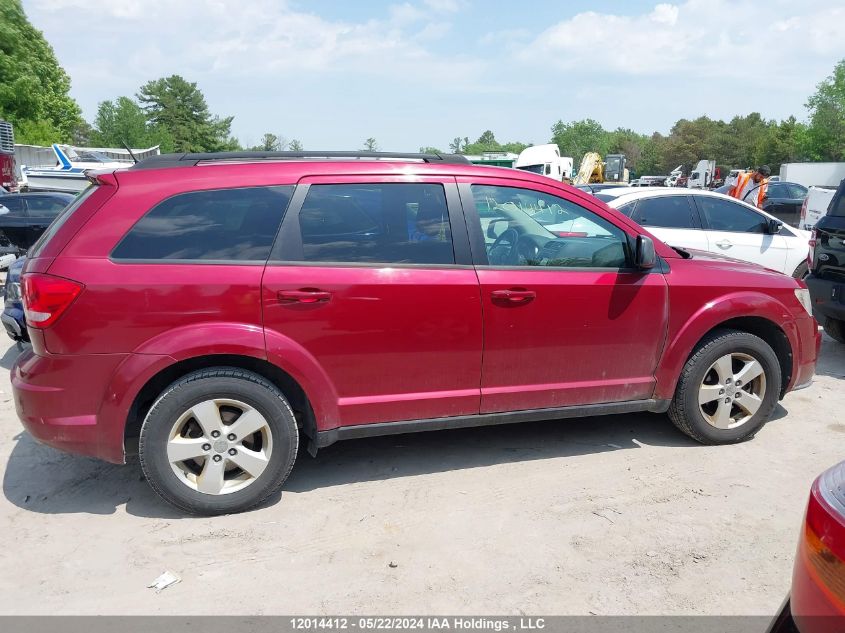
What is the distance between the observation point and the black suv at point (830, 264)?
19.7ft

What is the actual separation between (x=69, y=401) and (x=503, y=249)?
248 centimetres

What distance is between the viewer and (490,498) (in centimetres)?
368

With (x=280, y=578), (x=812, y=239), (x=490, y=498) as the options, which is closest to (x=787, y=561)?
(x=490, y=498)

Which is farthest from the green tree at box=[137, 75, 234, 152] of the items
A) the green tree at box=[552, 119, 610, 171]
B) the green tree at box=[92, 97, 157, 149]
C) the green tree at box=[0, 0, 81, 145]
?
the green tree at box=[552, 119, 610, 171]

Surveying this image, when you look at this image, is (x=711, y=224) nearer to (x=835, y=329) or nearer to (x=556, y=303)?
(x=835, y=329)

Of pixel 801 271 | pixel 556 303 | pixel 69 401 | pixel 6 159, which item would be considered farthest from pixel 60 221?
pixel 6 159

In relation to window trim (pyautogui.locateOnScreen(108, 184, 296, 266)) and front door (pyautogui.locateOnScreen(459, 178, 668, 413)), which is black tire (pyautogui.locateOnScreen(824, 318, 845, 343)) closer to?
front door (pyautogui.locateOnScreen(459, 178, 668, 413))

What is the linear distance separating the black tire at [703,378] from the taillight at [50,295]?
11.8 feet

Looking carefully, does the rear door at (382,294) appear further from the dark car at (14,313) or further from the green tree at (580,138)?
the green tree at (580,138)

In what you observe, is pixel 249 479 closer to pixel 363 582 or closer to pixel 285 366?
pixel 285 366

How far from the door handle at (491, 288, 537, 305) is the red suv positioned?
0.5 inches

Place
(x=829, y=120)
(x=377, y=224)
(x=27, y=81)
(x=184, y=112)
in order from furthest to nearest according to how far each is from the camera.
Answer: (x=184, y=112) → (x=829, y=120) → (x=27, y=81) → (x=377, y=224)

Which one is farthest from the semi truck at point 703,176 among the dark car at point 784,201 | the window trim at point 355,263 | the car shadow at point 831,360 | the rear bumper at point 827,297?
the window trim at point 355,263

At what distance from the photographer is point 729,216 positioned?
7.53 metres
